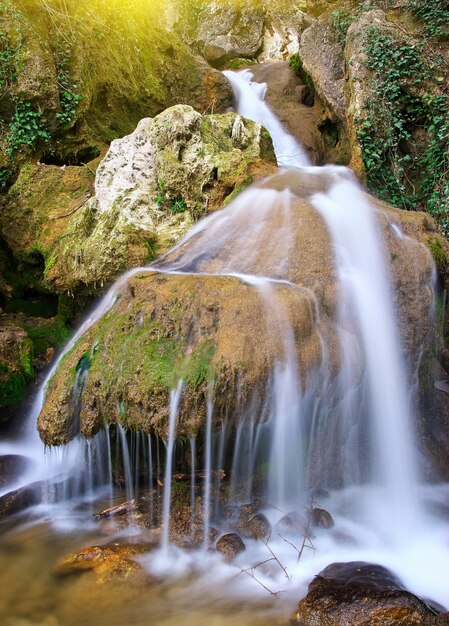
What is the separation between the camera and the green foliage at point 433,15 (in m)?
8.08

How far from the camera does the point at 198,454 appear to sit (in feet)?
12.7

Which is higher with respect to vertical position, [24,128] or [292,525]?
[24,128]

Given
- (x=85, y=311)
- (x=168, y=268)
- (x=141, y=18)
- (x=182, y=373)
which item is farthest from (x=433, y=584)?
(x=141, y=18)

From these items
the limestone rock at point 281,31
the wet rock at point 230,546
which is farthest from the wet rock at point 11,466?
the limestone rock at point 281,31

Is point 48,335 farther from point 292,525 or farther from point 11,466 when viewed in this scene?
point 292,525

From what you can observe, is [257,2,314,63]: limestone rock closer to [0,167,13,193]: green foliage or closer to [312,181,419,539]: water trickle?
[0,167,13,193]: green foliage

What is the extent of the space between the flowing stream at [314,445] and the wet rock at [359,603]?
0.73 ft

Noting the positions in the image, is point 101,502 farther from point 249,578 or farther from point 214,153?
point 214,153

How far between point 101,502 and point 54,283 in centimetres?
322

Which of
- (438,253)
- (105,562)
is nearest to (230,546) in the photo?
(105,562)

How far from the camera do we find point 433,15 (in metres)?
8.27

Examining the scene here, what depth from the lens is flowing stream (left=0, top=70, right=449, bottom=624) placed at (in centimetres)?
351

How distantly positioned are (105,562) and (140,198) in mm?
4466

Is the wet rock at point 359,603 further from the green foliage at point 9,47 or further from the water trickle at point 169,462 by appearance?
the green foliage at point 9,47
